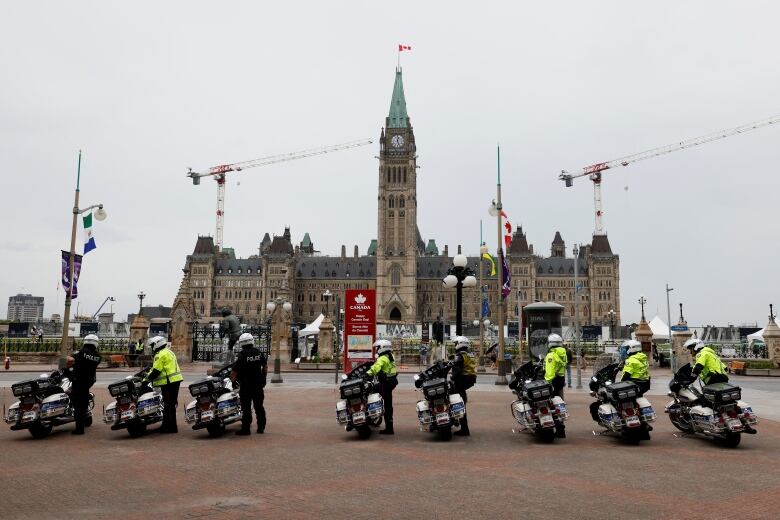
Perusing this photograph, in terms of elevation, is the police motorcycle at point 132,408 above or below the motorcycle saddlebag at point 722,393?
below

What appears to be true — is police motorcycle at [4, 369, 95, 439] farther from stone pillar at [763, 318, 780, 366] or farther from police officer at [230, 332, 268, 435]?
stone pillar at [763, 318, 780, 366]

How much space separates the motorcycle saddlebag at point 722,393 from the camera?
9852 millimetres

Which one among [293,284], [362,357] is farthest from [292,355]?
[293,284]

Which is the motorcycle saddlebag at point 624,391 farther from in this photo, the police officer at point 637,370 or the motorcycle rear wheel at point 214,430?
the motorcycle rear wheel at point 214,430

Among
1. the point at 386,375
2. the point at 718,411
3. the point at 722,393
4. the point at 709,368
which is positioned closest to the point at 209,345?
the point at 386,375

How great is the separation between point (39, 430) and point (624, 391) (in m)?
10.8

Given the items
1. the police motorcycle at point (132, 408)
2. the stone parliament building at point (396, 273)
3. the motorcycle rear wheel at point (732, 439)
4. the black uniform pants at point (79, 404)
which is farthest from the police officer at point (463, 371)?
the stone parliament building at point (396, 273)

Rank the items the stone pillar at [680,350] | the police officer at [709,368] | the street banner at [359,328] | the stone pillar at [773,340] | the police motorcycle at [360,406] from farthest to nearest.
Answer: the stone pillar at [773,340], the stone pillar at [680,350], the street banner at [359,328], the police motorcycle at [360,406], the police officer at [709,368]

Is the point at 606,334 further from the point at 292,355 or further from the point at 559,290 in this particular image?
the point at 559,290

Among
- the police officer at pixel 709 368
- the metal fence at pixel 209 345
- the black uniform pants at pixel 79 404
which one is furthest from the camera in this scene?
the metal fence at pixel 209 345

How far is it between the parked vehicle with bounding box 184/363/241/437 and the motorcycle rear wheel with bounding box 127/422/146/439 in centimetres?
83

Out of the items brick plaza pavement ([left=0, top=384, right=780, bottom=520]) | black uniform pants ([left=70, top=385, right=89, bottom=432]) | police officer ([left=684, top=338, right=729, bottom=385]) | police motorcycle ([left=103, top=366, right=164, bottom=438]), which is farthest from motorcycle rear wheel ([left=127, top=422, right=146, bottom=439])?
police officer ([left=684, top=338, right=729, bottom=385])

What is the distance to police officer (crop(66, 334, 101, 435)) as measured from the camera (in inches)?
458

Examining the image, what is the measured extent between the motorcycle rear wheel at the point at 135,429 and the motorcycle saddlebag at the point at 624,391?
28.3 feet
